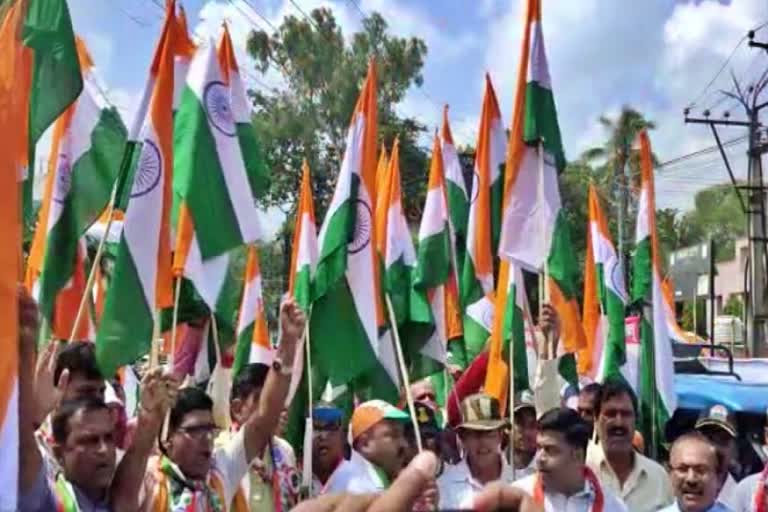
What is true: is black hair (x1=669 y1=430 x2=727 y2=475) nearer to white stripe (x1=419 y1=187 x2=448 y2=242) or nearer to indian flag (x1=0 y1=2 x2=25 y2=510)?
indian flag (x1=0 y1=2 x2=25 y2=510)

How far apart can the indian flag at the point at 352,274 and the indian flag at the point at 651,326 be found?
155cm

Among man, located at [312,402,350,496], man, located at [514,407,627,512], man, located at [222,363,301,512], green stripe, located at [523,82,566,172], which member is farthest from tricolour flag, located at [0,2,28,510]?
green stripe, located at [523,82,566,172]

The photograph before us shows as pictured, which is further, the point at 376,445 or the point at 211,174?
the point at 211,174

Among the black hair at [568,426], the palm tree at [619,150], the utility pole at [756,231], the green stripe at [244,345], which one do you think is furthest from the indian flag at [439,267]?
the palm tree at [619,150]

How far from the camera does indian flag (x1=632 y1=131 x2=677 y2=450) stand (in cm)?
648

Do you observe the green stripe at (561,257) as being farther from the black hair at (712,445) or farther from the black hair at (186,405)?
the black hair at (186,405)

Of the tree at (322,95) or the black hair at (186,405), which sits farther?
the tree at (322,95)

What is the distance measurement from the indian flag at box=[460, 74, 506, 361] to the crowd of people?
4.43 ft

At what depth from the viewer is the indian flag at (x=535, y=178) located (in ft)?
19.5

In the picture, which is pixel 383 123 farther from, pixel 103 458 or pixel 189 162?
pixel 103 458

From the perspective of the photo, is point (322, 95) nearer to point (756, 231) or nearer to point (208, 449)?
point (756, 231)

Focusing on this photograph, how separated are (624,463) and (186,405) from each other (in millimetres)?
2069

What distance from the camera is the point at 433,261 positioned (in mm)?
7262

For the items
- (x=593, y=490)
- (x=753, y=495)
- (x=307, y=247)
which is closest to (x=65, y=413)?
(x=593, y=490)
